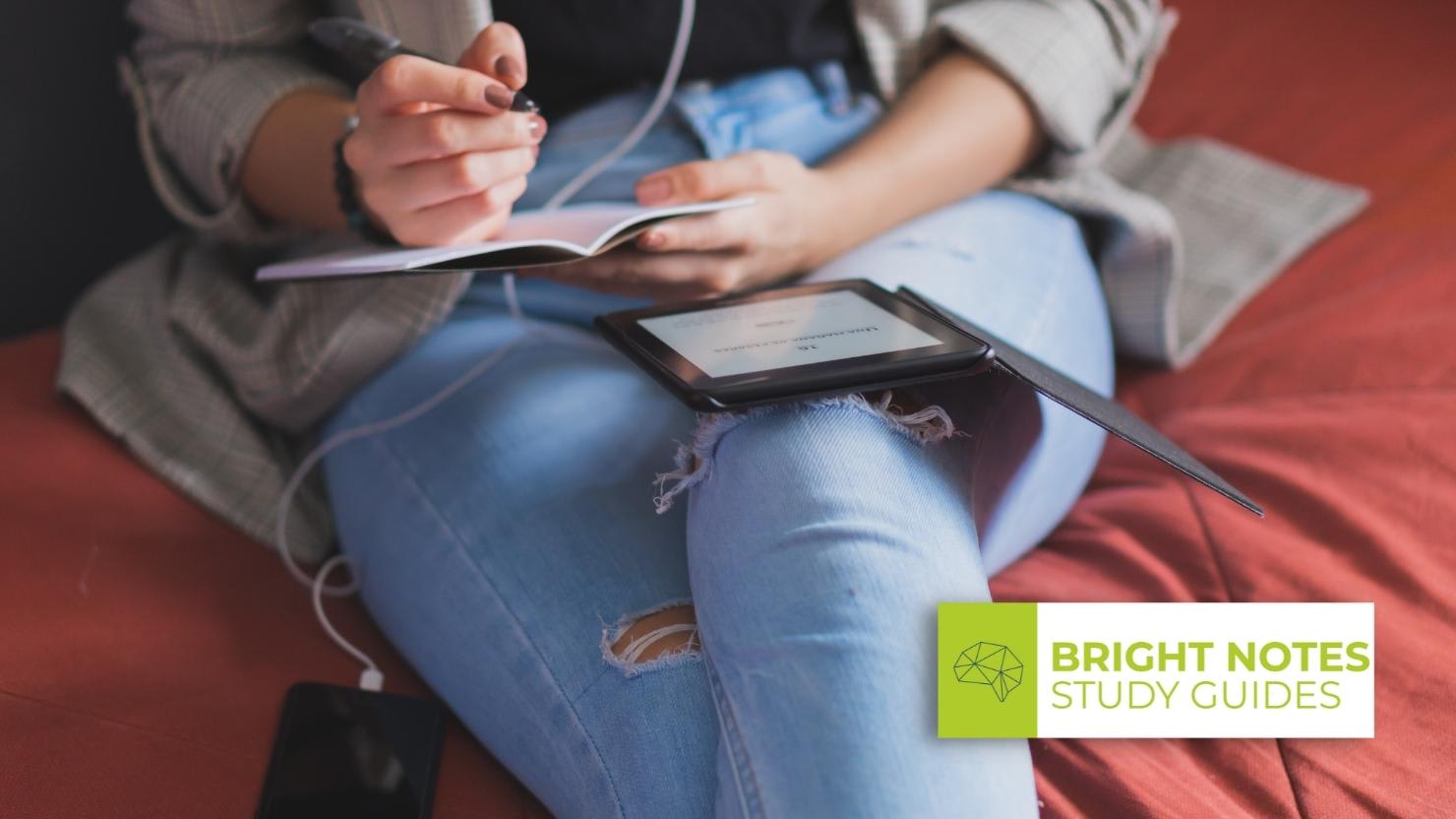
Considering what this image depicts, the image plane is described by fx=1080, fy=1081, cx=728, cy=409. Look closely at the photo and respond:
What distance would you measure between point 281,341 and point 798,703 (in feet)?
1.67

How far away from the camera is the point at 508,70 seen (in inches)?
21.7

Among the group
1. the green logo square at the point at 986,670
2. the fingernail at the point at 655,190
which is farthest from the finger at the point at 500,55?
the green logo square at the point at 986,670

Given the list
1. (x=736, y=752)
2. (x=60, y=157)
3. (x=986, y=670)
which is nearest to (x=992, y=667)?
(x=986, y=670)

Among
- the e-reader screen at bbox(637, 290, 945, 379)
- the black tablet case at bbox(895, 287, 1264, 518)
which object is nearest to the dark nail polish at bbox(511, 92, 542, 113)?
the e-reader screen at bbox(637, 290, 945, 379)

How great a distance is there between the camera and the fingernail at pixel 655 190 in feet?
2.09

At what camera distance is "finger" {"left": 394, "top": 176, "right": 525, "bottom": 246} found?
0.60 metres

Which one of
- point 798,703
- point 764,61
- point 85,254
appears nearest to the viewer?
point 798,703

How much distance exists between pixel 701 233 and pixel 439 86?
168 millimetres

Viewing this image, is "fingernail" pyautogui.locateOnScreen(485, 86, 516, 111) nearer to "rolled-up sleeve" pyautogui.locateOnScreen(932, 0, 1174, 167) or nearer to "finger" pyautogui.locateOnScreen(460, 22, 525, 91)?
"finger" pyautogui.locateOnScreen(460, 22, 525, 91)

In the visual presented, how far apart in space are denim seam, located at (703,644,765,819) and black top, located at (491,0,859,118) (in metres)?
0.47

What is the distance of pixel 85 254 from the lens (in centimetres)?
100

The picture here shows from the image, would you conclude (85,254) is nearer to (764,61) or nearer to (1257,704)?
(764,61)

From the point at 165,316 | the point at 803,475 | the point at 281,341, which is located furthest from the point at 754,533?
the point at 165,316

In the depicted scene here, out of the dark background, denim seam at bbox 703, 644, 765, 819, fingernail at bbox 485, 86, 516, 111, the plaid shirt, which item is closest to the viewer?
denim seam at bbox 703, 644, 765, 819
